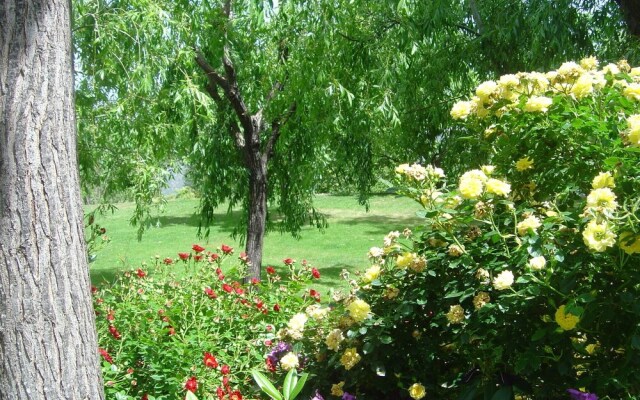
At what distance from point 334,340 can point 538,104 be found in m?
1.17

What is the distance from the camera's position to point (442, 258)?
2.85 metres

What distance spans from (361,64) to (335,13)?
2.96 feet

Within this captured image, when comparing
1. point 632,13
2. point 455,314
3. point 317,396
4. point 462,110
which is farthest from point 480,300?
point 632,13

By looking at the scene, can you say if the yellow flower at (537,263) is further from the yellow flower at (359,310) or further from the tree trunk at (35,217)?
A: the tree trunk at (35,217)

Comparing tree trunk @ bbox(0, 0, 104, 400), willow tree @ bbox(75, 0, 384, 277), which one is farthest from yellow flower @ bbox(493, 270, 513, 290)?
willow tree @ bbox(75, 0, 384, 277)

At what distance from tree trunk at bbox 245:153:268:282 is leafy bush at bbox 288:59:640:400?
652cm

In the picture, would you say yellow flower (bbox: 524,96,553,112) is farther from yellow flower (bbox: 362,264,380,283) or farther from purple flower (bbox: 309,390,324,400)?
purple flower (bbox: 309,390,324,400)

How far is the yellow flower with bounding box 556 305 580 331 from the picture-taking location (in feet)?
7.82

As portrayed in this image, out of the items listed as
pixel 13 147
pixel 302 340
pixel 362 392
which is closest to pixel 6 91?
pixel 13 147

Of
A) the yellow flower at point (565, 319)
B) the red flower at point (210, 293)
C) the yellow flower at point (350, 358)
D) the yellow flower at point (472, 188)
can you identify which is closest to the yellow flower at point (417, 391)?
the yellow flower at point (350, 358)

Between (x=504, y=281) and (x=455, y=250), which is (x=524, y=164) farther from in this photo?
(x=504, y=281)

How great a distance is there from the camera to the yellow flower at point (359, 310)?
280 centimetres

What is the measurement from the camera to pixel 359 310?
2807mm

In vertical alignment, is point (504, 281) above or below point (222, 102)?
below
